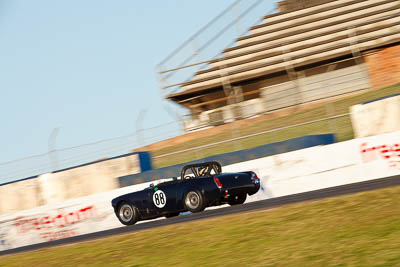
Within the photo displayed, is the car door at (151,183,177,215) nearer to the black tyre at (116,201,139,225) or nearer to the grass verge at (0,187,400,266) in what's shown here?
the black tyre at (116,201,139,225)

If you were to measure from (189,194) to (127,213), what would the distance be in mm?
1665

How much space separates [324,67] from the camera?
2395 cm

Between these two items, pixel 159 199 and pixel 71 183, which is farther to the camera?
pixel 71 183

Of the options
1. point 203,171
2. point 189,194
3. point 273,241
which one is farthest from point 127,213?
point 273,241

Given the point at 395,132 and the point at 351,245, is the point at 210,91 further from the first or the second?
the point at 351,245

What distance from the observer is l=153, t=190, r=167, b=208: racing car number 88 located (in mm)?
11859

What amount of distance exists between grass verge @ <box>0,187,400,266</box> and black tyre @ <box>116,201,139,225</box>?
232 centimetres

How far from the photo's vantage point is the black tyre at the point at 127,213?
12.3m

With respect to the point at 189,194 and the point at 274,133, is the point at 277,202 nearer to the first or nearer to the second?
the point at 189,194

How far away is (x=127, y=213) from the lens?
12477 mm

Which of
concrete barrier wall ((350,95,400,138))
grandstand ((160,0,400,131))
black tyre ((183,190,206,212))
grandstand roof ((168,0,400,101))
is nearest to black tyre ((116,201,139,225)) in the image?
black tyre ((183,190,206,212))

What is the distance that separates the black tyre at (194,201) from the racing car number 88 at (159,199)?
518mm

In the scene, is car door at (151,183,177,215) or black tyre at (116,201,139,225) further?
black tyre at (116,201,139,225)

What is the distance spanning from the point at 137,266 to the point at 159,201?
15.0 feet
